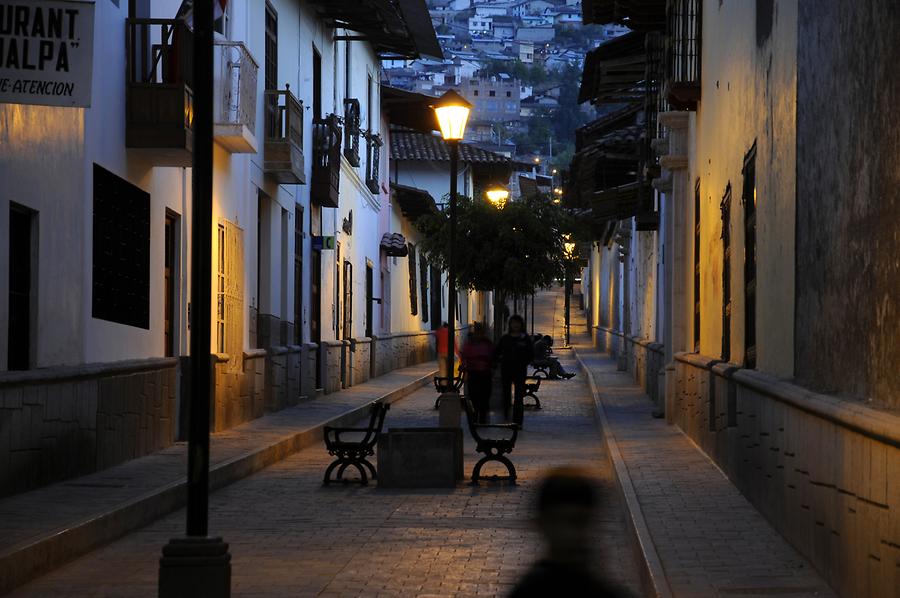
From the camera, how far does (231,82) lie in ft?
65.7

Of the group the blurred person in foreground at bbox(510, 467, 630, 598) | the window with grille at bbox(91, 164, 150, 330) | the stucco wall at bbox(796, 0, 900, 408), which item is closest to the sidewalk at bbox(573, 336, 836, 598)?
the stucco wall at bbox(796, 0, 900, 408)

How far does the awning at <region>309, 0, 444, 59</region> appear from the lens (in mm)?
30469

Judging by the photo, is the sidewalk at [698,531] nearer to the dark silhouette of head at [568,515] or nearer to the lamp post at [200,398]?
the lamp post at [200,398]

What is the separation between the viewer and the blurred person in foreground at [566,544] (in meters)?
4.86

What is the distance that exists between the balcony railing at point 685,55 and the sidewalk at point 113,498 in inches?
269

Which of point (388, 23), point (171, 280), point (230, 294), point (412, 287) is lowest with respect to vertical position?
point (230, 294)

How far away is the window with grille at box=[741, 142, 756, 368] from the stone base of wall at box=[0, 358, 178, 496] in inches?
241

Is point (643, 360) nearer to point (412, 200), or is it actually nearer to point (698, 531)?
point (412, 200)

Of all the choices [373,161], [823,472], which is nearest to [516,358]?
[823,472]

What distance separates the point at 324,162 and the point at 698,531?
20.3 metres

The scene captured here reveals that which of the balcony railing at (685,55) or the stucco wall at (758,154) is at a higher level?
the balcony railing at (685,55)

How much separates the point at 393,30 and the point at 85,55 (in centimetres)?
2316

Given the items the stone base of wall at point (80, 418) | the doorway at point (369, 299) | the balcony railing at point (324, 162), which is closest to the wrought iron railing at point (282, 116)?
the balcony railing at point (324, 162)

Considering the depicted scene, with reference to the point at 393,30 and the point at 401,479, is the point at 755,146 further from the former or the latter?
the point at 393,30
